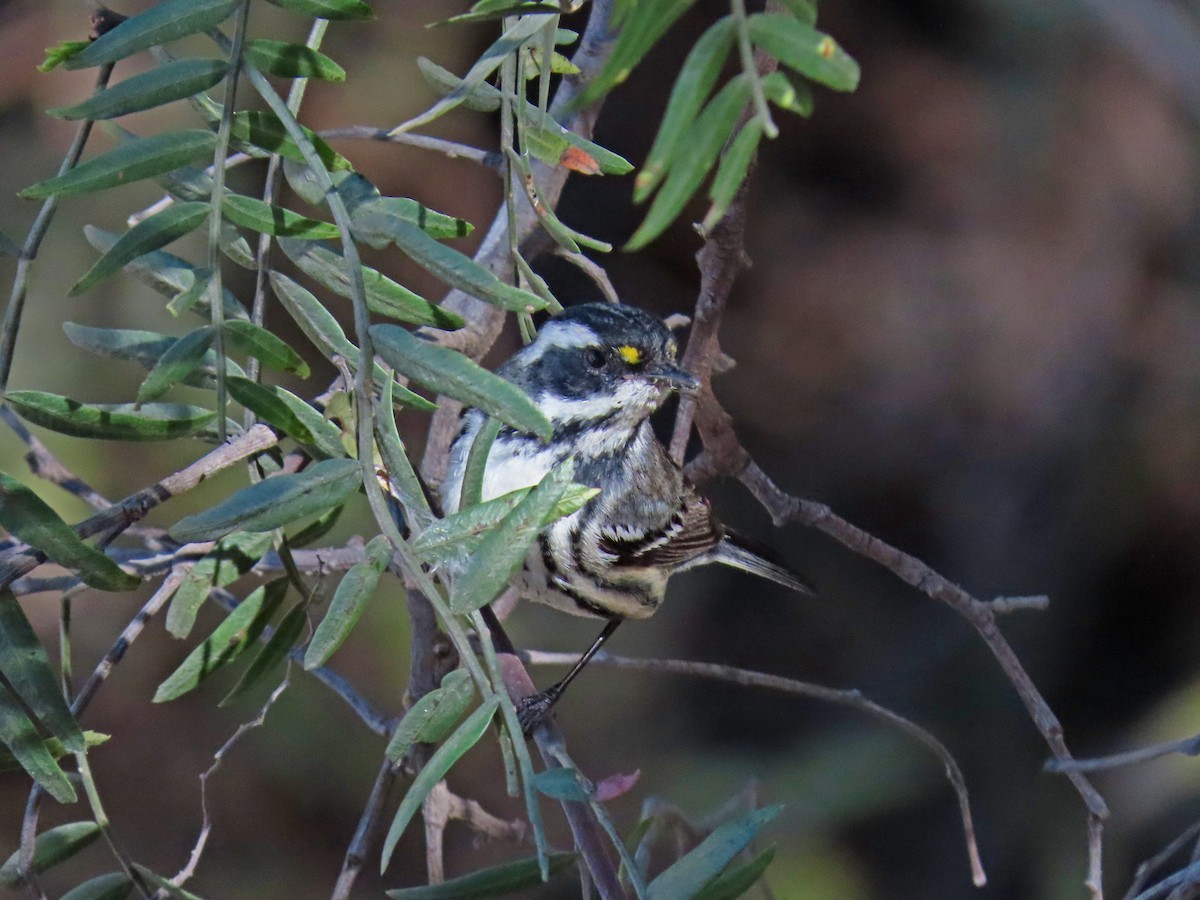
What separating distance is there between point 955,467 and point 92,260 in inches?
145

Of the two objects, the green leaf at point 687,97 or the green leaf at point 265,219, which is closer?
the green leaf at point 687,97

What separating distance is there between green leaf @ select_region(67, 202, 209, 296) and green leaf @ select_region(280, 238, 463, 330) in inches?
5.3

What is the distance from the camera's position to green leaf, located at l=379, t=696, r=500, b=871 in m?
1.12

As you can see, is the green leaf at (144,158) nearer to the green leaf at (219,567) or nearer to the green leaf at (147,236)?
the green leaf at (147,236)

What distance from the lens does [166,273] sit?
5.41 feet

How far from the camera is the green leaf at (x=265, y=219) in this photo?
1.43 m

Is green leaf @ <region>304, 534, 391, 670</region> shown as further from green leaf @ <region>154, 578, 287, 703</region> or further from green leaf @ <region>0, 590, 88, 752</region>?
green leaf @ <region>154, 578, 287, 703</region>

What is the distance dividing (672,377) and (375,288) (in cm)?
116

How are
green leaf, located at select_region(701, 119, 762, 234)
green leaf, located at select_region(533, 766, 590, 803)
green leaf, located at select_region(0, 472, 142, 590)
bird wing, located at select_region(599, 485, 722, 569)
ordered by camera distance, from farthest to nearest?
bird wing, located at select_region(599, 485, 722, 569) → green leaf, located at select_region(0, 472, 142, 590) → green leaf, located at select_region(533, 766, 590, 803) → green leaf, located at select_region(701, 119, 762, 234)

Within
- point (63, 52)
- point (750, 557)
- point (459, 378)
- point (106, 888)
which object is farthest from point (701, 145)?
point (750, 557)

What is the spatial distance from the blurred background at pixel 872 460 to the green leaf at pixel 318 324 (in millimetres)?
2486

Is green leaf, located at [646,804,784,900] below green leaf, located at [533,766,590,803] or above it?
below

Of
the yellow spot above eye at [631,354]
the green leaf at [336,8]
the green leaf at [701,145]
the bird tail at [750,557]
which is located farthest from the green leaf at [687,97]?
the bird tail at [750,557]

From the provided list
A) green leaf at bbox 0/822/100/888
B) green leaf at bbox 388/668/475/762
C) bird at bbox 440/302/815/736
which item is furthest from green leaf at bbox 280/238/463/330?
bird at bbox 440/302/815/736
